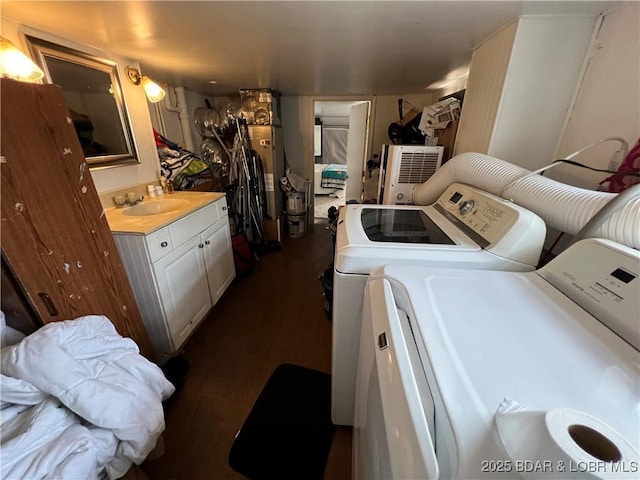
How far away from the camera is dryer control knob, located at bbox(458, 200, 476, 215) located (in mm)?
1165

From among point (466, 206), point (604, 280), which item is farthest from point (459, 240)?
point (604, 280)

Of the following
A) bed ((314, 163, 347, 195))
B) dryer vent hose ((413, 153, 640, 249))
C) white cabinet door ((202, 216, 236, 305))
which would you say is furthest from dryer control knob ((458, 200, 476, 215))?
bed ((314, 163, 347, 195))

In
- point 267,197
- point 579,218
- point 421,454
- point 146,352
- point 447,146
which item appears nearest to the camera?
point 421,454

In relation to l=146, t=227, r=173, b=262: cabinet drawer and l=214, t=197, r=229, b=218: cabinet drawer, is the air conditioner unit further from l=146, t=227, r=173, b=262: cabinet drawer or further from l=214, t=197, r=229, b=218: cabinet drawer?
l=146, t=227, r=173, b=262: cabinet drawer

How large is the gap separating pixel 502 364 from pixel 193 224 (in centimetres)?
186

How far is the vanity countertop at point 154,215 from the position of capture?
1385 millimetres

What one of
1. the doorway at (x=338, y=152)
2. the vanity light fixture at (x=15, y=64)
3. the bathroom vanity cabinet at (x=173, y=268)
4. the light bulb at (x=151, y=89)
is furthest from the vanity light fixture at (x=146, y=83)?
the doorway at (x=338, y=152)

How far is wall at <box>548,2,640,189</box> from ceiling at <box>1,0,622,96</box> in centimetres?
11

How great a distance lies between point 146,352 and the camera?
4.66 feet

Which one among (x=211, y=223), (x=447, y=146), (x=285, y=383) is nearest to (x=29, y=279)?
(x=285, y=383)

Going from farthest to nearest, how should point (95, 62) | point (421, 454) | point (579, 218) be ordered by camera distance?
point (95, 62) → point (579, 218) → point (421, 454)

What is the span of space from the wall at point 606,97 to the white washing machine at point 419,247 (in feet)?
1.60

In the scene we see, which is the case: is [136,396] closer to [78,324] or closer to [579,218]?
[78,324]

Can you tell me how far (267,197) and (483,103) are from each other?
A: 259 centimetres
